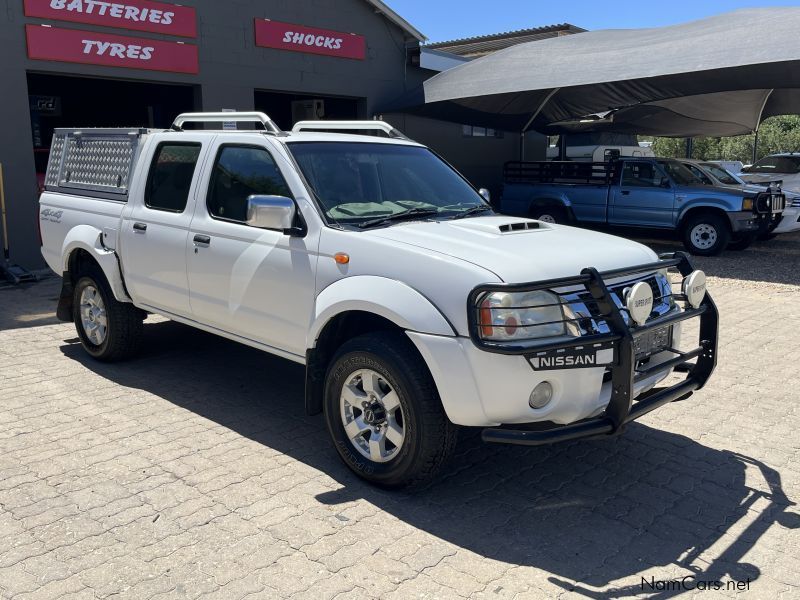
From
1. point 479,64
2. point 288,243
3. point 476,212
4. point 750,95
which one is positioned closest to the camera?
point 288,243

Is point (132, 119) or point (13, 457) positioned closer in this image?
point (13, 457)

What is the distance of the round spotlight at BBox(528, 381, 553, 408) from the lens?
3.42m

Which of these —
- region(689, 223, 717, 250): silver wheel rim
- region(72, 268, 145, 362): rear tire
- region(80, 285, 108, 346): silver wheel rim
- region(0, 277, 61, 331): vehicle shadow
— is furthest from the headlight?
region(689, 223, 717, 250): silver wheel rim

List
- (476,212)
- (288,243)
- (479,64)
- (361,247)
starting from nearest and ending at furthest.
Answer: (361,247) < (288,243) < (476,212) < (479,64)

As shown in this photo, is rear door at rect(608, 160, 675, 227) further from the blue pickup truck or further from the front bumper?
the front bumper

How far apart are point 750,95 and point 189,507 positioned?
15.5 meters

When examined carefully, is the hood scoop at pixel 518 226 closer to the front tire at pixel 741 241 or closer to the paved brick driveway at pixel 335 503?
the paved brick driveway at pixel 335 503

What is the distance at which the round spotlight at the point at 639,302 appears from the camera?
3.54 m

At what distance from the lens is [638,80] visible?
1228cm

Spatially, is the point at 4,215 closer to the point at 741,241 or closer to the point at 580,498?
the point at 580,498

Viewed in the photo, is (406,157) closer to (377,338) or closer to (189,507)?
(377,338)

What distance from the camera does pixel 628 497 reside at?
3912mm

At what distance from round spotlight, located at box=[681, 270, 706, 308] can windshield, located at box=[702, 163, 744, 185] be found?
10.5m

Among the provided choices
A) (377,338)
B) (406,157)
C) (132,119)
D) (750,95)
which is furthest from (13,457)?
(750,95)
